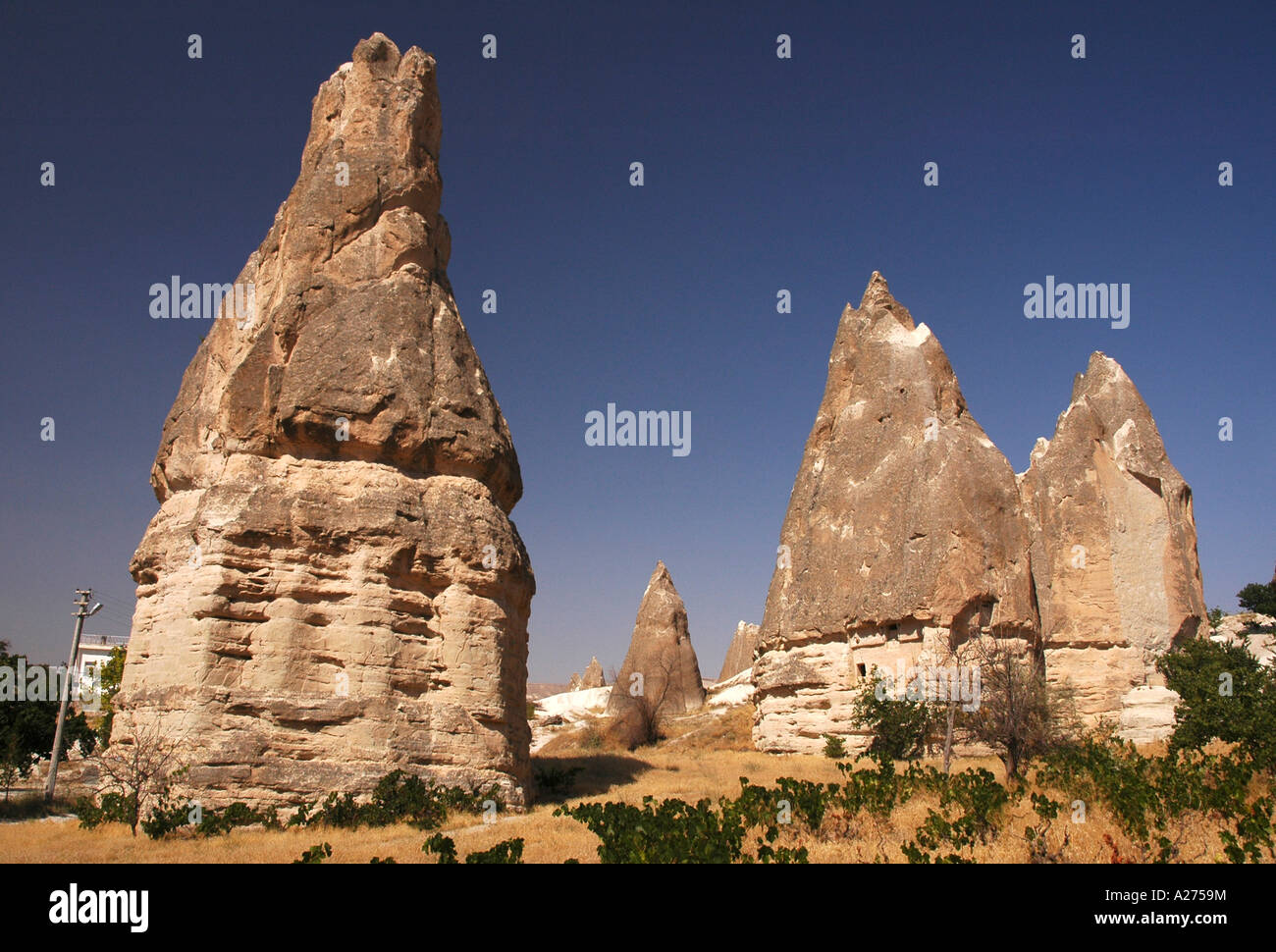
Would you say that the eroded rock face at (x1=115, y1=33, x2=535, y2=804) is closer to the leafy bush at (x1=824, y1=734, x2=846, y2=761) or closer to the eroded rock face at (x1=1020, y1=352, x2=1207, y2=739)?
the leafy bush at (x1=824, y1=734, x2=846, y2=761)

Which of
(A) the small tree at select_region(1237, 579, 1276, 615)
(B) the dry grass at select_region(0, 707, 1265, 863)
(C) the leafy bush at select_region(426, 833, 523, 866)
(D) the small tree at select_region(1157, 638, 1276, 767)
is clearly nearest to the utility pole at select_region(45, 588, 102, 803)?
(B) the dry grass at select_region(0, 707, 1265, 863)

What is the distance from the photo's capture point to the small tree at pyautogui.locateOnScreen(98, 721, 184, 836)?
10.1m

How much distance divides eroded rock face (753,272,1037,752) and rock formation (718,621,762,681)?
24887mm

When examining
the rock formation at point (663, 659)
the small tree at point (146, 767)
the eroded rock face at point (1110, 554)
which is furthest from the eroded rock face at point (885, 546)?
the small tree at point (146, 767)

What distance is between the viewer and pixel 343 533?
11.4 meters

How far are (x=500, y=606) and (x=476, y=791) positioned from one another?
2609 mm

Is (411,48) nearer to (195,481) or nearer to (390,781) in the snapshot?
(195,481)

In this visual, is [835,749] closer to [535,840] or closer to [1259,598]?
[535,840]

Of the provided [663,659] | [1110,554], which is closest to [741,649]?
[663,659]

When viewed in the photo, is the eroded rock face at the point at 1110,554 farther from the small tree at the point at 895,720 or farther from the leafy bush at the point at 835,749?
the leafy bush at the point at 835,749

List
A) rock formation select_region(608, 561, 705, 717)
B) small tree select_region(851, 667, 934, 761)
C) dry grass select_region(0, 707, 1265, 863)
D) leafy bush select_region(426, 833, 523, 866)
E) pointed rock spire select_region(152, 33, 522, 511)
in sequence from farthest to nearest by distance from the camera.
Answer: rock formation select_region(608, 561, 705, 717)
small tree select_region(851, 667, 934, 761)
pointed rock spire select_region(152, 33, 522, 511)
dry grass select_region(0, 707, 1265, 863)
leafy bush select_region(426, 833, 523, 866)

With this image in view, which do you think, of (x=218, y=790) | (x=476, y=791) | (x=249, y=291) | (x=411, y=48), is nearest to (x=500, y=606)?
(x=476, y=791)

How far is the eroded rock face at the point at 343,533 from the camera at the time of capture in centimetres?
1062

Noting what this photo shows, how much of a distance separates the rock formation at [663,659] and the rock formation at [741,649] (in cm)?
1151
